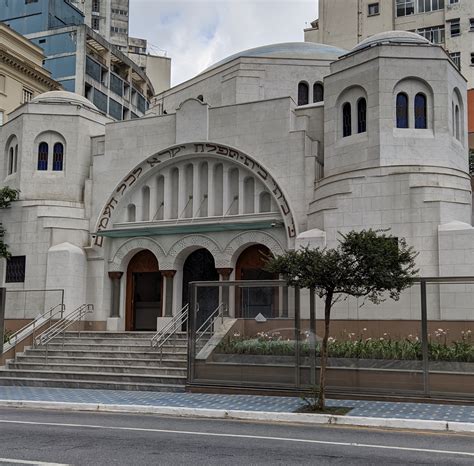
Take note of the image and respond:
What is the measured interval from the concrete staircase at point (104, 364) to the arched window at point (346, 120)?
29.9ft

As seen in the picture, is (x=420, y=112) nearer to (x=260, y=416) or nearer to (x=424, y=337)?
(x=424, y=337)

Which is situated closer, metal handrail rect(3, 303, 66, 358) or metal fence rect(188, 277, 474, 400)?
metal fence rect(188, 277, 474, 400)

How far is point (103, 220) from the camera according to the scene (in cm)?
2691

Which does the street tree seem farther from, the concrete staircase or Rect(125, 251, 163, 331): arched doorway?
Rect(125, 251, 163, 331): arched doorway

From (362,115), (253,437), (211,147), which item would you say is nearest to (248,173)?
(211,147)

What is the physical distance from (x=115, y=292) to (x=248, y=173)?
23.7 feet

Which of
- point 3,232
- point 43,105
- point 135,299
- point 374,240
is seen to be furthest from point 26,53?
point 374,240

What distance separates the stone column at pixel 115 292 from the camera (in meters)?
26.4

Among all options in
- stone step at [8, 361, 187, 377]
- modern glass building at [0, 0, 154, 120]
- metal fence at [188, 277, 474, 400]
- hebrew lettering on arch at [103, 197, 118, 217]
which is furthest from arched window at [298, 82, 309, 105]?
modern glass building at [0, 0, 154, 120]

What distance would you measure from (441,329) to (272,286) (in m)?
4.20

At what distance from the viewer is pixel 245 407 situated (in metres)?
14.5

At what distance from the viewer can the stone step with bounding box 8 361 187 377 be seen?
18.8 meters

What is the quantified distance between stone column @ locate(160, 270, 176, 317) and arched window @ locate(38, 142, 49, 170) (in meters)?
7.19

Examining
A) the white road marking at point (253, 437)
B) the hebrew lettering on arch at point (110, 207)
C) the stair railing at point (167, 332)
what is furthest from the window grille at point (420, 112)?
the white road marking at point (253, 437)
